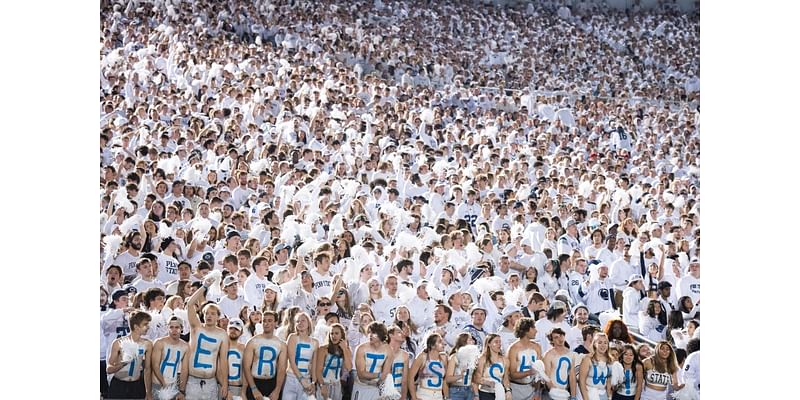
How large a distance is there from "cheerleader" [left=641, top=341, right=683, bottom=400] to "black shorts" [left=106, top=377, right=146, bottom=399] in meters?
2.74

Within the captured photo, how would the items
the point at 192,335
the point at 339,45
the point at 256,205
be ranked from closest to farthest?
1. the point at 192,335
2. the point at 256,205
3. the point at 339,45

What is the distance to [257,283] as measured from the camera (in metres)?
5.39

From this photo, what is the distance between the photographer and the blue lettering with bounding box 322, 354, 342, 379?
17.6 feet

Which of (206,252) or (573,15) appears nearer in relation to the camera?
(206,252)

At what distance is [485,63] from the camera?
6500 millimetres

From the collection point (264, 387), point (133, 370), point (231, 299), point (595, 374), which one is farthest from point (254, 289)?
point (595, 374)

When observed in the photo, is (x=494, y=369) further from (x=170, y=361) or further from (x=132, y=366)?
(x=132, y=366)

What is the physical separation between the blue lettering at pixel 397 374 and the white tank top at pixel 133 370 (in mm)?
1324

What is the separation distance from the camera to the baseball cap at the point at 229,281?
5.34 metres

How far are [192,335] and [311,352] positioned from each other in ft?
2.08

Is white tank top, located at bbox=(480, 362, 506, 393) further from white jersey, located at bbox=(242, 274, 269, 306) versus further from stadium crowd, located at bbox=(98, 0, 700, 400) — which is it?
white jersey, located at bbox=(242, 274, 269, 306)

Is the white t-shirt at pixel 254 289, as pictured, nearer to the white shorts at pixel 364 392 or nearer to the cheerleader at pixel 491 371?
the white shorts at pixel 364 392
